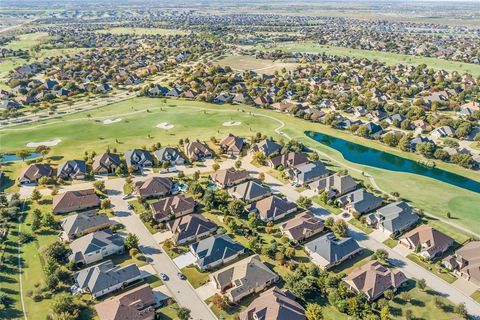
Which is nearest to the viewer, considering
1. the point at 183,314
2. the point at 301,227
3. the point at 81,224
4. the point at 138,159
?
the point at 183,314

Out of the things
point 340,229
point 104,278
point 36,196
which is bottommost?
point 340,229

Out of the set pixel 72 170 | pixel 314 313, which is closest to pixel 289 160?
pixel 314 313

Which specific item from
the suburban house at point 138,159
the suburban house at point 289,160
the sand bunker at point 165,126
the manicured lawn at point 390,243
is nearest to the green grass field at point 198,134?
the sand bunker at point 165,126

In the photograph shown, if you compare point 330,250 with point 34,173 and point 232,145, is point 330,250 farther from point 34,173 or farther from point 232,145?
point 34,173

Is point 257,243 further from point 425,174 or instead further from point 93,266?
point 425,174

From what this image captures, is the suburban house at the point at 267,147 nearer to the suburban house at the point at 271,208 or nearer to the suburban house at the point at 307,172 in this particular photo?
the suburban house at the point at 307,172

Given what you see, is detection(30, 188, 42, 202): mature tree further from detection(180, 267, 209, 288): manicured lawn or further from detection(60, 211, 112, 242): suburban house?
detection(180, 267, 209, 288): manicured lawn
